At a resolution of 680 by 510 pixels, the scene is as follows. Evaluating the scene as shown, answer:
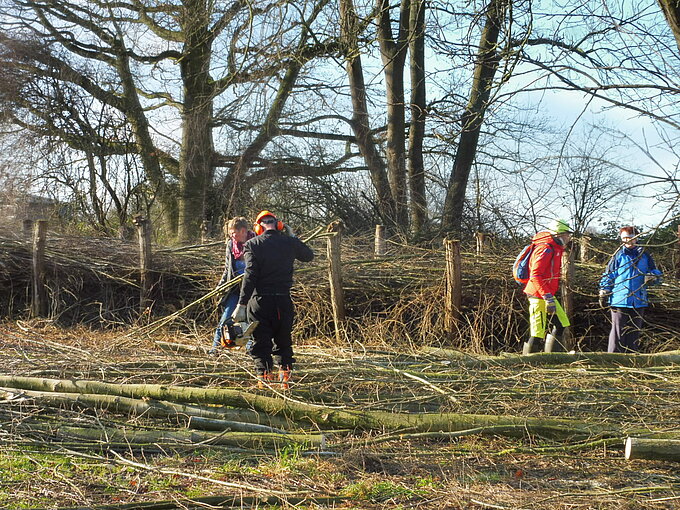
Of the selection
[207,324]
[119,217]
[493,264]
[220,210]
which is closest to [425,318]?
[493,264]

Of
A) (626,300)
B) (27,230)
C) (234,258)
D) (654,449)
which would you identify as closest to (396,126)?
(27,230)

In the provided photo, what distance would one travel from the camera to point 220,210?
16469 millimetres

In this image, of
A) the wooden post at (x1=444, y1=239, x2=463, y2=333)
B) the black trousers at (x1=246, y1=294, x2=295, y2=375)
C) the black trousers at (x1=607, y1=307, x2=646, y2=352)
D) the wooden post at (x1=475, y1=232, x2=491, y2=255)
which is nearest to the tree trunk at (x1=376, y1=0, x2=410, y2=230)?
the wooden post at (x1=475, y1=232, x2=491, y2=255)

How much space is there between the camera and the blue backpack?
830cm

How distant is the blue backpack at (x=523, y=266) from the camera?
27.2ft

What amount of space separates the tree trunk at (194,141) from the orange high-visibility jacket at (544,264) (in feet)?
33.8

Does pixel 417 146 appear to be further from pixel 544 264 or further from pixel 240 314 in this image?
pixel 240 314

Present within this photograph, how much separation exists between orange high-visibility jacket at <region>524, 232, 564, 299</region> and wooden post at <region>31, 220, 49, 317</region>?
747 cm

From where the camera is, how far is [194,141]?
17.0 m

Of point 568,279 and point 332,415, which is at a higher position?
point 568,279

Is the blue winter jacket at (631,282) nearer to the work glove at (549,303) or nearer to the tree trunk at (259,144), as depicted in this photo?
the work glove at (549,303)

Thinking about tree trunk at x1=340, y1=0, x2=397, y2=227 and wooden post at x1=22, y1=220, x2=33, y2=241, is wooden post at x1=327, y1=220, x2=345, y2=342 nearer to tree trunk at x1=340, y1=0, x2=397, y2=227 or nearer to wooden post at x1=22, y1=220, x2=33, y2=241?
tree trunk at x1=340, y1=0, x2=397, y2=227

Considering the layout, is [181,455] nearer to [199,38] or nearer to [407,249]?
[407,249]

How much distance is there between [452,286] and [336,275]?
1529mm
